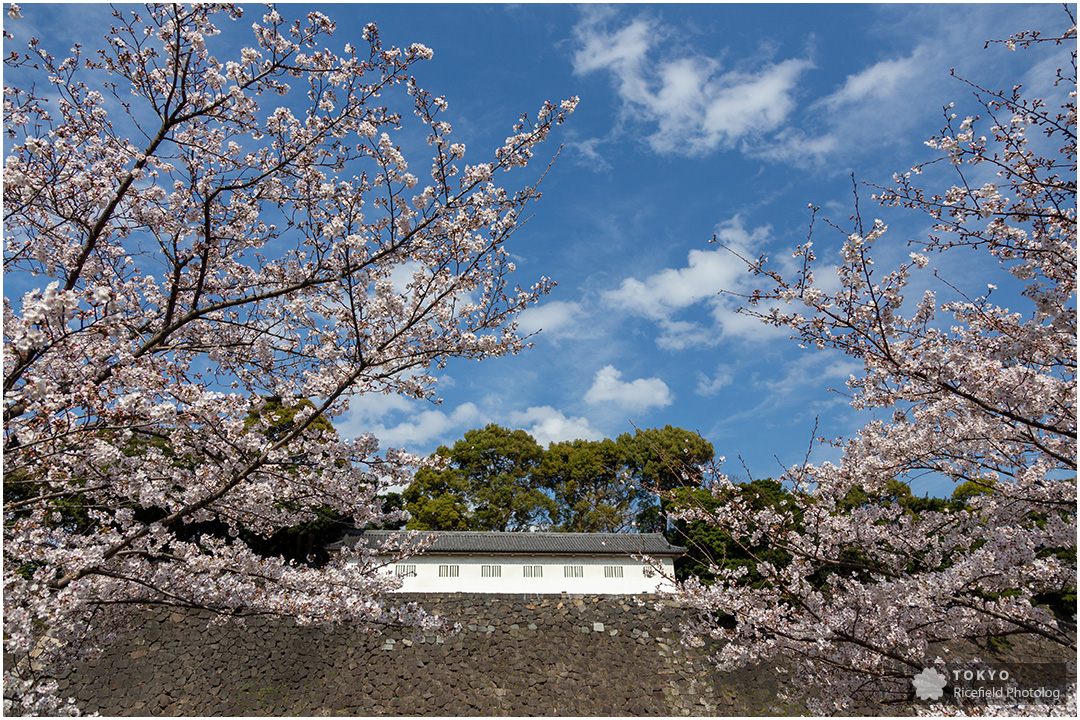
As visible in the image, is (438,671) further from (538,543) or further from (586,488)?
(586,488)

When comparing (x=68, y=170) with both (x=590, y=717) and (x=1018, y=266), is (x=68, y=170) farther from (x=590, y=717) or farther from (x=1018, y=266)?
(x=590, y=717)

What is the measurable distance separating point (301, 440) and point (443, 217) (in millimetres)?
2545

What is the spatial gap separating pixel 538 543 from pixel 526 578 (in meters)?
1.52

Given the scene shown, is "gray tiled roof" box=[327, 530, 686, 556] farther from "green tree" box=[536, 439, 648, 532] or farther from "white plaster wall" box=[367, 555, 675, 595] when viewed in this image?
"green tree" box=[536, 439, 648, 532]

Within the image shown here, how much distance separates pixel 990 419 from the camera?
178 inches

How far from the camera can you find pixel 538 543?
698 inches

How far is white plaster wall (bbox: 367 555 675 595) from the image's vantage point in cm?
1611

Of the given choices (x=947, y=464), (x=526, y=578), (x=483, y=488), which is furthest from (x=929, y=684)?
(x=483, y=488)

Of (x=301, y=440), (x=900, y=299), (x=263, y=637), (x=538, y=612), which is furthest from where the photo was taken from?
(x=538, y=612)

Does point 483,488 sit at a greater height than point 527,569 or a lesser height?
greater

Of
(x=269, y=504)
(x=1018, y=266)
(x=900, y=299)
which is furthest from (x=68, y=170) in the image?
(x=1018, y=266)

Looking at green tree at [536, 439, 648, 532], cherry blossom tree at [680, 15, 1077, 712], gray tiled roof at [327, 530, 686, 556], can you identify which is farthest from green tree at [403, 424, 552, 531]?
cherry blossom tree at [680, 15, 1077, 712]

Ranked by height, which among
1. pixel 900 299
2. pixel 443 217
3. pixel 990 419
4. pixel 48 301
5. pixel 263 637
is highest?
pixel 443 217

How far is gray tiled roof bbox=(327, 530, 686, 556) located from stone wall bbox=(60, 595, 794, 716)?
206 cm
